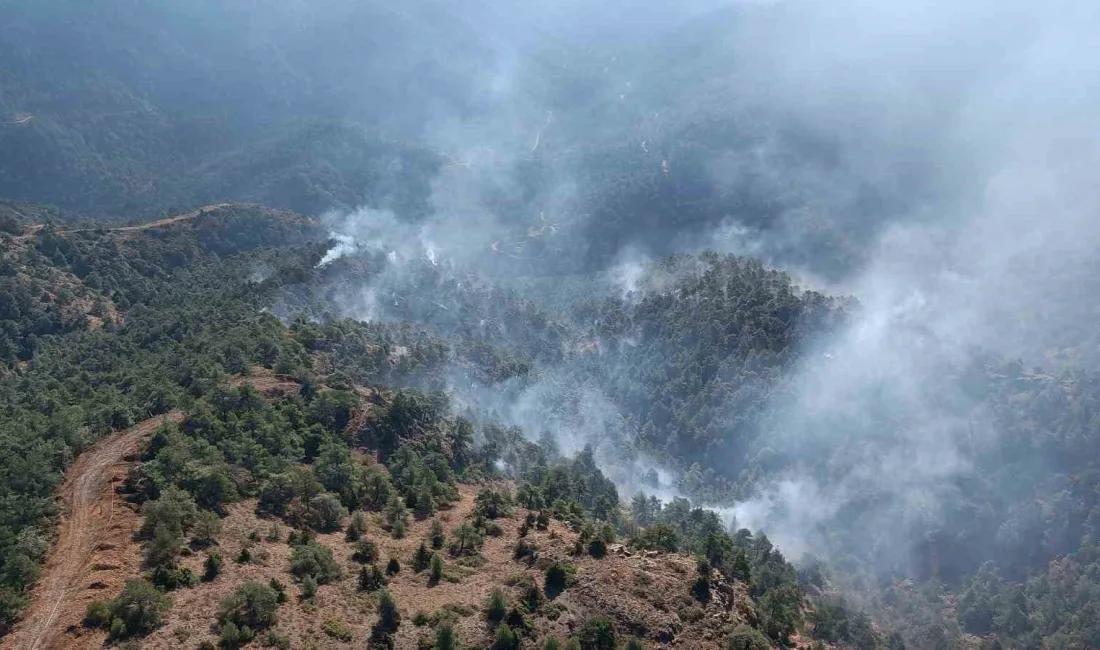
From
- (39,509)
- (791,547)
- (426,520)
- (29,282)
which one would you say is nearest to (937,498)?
(791,547)

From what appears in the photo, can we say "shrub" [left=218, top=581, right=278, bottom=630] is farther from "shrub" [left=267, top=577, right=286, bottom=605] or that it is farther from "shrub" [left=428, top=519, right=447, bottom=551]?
"shrub" [left=428, top=519, right=447, bottom=551]

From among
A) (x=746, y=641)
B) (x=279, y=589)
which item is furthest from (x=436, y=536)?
(x=746, y=641)

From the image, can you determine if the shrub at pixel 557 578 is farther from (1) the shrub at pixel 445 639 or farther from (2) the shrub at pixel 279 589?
(2) the shrub at pixel 279 589

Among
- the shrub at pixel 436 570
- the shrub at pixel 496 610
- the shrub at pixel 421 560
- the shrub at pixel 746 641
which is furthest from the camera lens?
the shrub at pixel 421 560

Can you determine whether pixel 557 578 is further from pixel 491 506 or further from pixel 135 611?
pixel 135 611

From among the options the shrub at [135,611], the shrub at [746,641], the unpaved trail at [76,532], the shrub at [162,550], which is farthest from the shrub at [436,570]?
the unpaved trail at [76,532]
